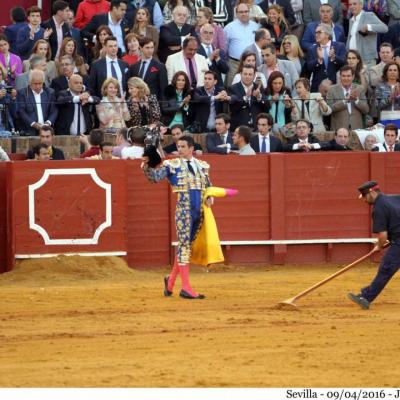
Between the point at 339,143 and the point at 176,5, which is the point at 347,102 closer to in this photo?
the point at 339,143

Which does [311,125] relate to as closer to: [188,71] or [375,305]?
[188,71]

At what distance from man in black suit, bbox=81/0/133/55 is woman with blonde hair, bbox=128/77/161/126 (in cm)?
142

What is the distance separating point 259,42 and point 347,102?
1.36m

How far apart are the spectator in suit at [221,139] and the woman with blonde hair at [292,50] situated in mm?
2069

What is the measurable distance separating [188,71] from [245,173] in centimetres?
177

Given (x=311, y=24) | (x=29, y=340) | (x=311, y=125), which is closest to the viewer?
(x=29, y=340)

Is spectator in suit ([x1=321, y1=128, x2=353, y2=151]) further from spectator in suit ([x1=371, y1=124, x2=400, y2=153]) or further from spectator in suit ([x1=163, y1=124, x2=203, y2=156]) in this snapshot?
spectator in suit ([x1=163, y1=124, x2=203, y2=156])

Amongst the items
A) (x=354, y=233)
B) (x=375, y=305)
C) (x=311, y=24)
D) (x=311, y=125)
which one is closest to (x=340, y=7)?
(x=311, y=24)

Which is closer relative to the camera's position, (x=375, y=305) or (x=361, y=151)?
(x=375, y=305)

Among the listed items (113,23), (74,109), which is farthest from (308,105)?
(74,109)

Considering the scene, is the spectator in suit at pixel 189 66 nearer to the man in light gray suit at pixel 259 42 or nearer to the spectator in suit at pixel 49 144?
the man in light gray suit at pixel 259 42

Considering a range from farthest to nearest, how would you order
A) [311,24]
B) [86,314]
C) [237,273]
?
[311,24] → [237,273] → [86,314]

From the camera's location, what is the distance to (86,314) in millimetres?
13633

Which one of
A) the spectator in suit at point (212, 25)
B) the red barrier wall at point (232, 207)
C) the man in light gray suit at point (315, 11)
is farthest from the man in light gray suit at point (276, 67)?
the red barrier wall at point (232, 207)
